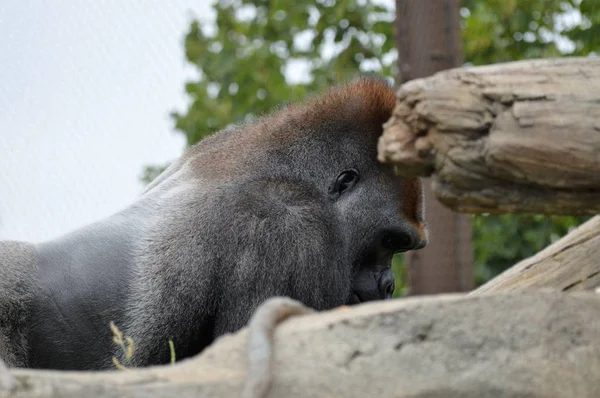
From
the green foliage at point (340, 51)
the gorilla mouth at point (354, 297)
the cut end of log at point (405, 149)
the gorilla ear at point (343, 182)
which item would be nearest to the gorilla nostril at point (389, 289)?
the gorilla mouth at point (354, 297)

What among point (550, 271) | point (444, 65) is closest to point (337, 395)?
point (550, 271)

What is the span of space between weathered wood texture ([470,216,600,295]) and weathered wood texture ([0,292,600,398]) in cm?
84

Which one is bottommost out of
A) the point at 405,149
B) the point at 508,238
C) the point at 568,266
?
the point at 508,238

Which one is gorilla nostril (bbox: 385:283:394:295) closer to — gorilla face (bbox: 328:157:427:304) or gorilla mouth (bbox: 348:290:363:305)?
gorilla face (bbox: 328:157:427:304)

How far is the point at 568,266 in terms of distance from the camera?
2.86 m

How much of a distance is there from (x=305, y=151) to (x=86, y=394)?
1852 millimetres

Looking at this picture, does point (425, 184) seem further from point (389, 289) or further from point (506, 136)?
point (506, 136)

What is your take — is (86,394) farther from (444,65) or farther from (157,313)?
(444,65)

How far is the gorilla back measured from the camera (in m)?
3.04

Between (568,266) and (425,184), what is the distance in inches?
73.6

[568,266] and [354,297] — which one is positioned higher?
[568,266]

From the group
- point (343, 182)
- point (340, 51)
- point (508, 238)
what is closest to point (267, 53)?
point (340, 51)

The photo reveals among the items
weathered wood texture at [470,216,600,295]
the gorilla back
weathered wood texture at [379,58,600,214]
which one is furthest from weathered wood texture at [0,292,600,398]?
the gorilla back

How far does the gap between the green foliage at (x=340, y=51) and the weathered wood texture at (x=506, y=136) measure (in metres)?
4.23
